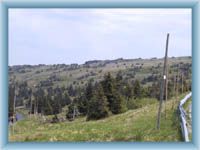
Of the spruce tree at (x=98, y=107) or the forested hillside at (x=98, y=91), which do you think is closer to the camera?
the forested hillside at (x=98, y=91)

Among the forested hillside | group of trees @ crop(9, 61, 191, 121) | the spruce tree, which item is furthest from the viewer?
group of trees @ crop(9, 61, 191, 121)

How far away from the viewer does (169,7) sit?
9773 millimetres

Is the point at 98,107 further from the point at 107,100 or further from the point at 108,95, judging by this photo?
the point at 108,95

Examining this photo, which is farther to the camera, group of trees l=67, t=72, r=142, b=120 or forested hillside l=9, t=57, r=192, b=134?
group of trees l=67, t=72, r=142, b=120

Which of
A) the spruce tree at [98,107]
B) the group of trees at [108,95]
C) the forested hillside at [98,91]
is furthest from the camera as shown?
the group of trees at [108,95]

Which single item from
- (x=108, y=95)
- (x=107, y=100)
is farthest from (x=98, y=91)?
(x=107, y=100)

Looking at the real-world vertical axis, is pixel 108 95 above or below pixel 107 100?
above

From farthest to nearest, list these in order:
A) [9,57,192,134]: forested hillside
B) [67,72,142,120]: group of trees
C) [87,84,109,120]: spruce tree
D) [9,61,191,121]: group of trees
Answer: [67,72,142,120]: group of trees < [9,61,191,121]: group of trees < [87,84,109,120]: spruce tree < [9,57,192,134]: forested hillside

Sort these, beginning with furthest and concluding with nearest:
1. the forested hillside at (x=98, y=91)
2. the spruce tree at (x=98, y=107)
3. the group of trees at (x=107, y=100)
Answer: the group of trees at (x=107, y=100) < the spruce tree at (x=98, y=107) < the forested hillside at (x=98, y=91)

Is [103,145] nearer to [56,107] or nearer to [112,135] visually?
[112,135]

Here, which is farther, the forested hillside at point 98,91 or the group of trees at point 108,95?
the group of trees at point 108,95

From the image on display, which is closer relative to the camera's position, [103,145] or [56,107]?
[103,145]
